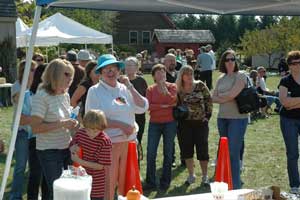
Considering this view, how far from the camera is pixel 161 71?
267 inches

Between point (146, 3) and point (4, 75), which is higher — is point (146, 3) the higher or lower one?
the higher one

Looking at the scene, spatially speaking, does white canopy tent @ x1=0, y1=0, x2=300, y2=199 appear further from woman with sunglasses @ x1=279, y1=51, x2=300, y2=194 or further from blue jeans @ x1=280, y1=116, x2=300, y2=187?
blue jeans @ x1=280, y1=116, x2=300, y2=187

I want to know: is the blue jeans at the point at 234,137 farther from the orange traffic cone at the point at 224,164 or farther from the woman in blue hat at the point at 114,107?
the woman in blue hat at the point at 114,107

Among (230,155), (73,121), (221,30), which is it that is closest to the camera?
(73,121)

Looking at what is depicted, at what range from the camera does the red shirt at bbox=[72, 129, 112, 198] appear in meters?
4.73

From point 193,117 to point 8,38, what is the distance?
13471 millimetres

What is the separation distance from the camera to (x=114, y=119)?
5.17 metres

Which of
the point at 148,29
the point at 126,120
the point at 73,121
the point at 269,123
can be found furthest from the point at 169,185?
the point at 148,29

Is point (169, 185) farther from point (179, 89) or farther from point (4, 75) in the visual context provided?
point (4, 75)

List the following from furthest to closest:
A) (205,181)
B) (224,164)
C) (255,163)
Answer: (255,163)
(205,181)
(224,164)

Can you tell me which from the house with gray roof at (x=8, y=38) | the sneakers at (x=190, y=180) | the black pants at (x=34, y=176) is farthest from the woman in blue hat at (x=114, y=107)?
the house with gray roof at (x=8, y=38)

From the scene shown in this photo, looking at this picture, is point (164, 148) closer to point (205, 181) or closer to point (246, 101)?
point (205, 181)

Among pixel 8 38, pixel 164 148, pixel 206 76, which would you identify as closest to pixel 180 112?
pixel 164 148

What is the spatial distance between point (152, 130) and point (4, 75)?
12.9 metres
